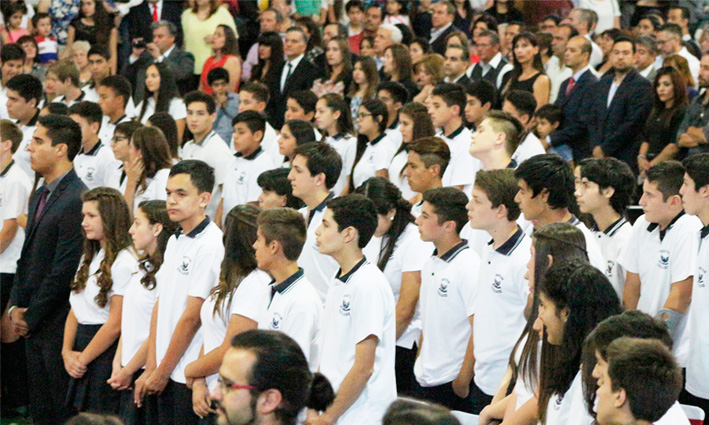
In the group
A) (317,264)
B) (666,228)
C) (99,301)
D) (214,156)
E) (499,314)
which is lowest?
(214,156)

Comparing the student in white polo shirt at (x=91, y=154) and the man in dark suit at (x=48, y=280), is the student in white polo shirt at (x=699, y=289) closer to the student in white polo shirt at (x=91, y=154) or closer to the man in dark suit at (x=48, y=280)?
the man in dark suit at (x=48, y=280)

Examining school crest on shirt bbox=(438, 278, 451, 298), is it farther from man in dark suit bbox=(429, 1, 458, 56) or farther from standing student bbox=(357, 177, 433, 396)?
man in dark suit bbox=(429, 1, 458, 56)

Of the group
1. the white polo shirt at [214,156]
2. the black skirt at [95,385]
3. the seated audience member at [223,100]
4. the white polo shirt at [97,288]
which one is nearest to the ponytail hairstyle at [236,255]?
the white polo shirt at [97,288]

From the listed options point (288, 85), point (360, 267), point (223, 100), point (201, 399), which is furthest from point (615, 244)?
point (288, 85)

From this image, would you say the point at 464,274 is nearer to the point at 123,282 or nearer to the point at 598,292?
the point at 598,292

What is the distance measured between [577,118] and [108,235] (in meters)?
5.37

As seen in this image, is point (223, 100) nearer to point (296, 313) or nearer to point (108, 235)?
point (108, 235)

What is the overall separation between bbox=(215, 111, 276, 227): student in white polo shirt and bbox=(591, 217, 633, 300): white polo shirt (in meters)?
3.06

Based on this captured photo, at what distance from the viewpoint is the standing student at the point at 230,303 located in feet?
15.0

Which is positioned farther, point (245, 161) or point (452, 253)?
point (245, 161)

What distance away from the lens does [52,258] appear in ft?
19.2

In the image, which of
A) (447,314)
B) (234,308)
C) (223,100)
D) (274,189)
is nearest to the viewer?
(234,308)

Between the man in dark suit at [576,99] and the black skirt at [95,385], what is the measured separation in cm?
516

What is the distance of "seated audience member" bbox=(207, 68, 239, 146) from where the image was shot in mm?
9711
